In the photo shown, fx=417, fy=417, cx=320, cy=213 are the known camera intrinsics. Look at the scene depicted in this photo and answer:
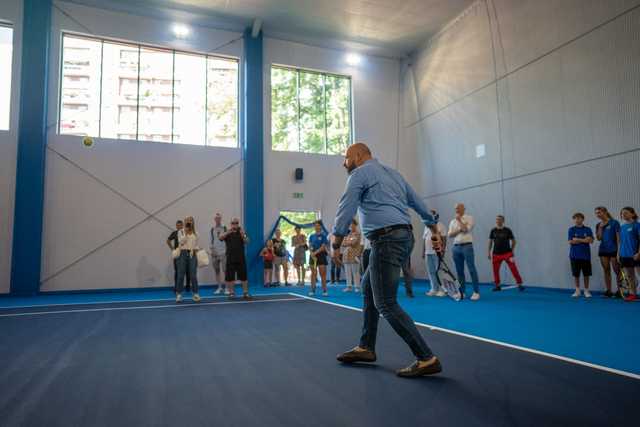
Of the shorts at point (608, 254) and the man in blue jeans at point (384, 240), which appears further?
the shorts at point (608, 254)

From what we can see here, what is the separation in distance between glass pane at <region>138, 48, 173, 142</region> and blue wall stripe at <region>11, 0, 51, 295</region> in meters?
2.08

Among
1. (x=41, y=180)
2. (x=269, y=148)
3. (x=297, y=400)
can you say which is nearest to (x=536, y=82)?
(x=269, y=148)

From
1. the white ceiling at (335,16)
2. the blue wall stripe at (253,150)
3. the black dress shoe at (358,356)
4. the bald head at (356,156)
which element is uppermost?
the white ceiling at (335,16)

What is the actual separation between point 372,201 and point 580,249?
6.27 metres

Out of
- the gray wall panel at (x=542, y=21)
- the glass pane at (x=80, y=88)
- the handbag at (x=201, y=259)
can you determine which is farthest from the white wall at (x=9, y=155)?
the gray wall panel at (x=542, y=21)

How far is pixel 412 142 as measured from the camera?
13414 mm

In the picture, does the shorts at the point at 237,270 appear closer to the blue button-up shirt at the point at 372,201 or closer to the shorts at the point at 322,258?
the shorts at the point at 322,258

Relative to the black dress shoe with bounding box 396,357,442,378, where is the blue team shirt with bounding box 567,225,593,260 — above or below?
above

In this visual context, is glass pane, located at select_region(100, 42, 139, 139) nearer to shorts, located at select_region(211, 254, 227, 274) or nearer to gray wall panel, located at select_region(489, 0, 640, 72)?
shorts, located at select_region(211, 254, 227, 274)

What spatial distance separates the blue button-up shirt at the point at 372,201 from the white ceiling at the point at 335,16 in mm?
9081

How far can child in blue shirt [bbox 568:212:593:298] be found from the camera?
7.32 m

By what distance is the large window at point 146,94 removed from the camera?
399 inches

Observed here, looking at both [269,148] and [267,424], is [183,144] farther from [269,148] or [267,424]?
[267,424]

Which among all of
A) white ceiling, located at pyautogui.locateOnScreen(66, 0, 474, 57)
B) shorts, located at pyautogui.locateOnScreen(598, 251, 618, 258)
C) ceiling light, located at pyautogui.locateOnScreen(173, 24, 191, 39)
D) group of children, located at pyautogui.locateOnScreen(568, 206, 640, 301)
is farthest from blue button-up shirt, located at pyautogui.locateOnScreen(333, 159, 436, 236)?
ceiling light, located at pyautogui.locateOnScreen(173, 24, 191, 39)
